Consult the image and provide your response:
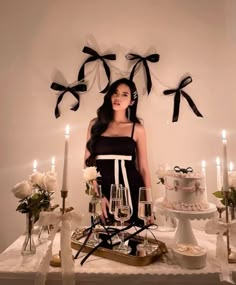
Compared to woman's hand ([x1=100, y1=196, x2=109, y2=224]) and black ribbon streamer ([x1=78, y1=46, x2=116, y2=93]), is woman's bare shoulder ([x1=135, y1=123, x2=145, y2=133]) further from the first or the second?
woman's hand ([x1=100, y1=196, x2=109, y2=224])

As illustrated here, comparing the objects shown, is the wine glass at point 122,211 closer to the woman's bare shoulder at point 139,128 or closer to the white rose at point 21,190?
the white rose at point 21,190

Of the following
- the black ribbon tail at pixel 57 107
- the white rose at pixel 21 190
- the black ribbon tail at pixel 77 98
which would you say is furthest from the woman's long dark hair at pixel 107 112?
the white rose at pixel 21 190

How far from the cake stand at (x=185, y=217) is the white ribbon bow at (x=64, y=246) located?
390mm

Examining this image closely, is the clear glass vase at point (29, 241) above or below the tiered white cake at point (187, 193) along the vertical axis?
below

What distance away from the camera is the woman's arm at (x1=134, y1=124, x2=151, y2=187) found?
1.62 metres

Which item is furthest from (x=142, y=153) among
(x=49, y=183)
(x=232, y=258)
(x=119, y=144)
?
(x=232, y=258)

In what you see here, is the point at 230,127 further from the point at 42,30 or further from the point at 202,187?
the point at 42,30

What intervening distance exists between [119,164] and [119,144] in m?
0.12

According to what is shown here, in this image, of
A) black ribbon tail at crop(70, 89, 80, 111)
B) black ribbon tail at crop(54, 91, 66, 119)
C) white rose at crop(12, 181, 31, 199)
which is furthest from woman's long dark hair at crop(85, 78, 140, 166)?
white rose at crop(12, 181, 31, 199)

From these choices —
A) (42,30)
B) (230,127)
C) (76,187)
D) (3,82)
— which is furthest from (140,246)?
(42,30)

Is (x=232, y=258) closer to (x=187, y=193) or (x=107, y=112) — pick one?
(x=187, y=193)

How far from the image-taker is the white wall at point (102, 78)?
166cm

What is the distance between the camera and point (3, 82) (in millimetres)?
1691

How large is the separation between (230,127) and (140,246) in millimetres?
1011
